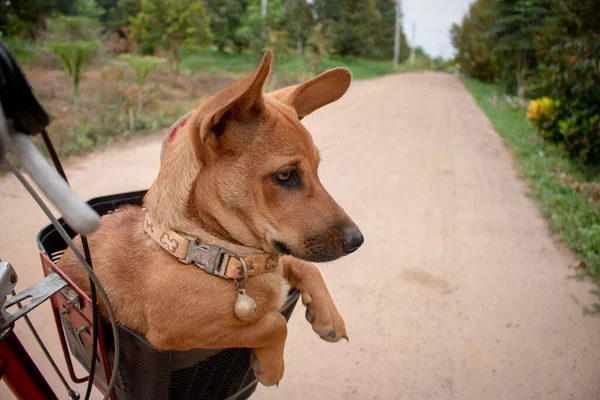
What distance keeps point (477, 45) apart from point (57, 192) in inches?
1285

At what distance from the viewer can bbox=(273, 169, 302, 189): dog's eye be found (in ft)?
5.60

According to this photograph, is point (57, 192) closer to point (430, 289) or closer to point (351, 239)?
point (351, 239)

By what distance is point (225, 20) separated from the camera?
25.6 meters

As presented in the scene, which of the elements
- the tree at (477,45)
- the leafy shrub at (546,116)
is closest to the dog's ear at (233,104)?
the leafy shrub at (546,116)

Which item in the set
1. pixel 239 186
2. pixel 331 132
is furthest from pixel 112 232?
pixel 331 132

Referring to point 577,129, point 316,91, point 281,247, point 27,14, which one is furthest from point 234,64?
point 281,247

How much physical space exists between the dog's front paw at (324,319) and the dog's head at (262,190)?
43 centimetres

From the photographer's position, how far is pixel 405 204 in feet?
18.7

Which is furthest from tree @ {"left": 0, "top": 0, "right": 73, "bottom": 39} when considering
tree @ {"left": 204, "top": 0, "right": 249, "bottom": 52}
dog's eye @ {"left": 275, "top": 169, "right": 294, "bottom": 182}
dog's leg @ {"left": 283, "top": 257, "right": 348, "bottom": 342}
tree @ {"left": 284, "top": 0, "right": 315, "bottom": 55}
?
dog's eye @ {"left": 275, "top": 169, "right": 294, "bottom": 182}

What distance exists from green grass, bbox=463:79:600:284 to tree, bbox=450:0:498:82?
717 inches

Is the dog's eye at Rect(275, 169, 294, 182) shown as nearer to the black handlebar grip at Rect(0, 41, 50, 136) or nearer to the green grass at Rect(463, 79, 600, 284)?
the black handlebar grip at Rect(0, 41, 50, 136)

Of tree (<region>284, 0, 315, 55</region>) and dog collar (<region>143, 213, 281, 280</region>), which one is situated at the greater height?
dog collar (<region>143, 213, 281, 280</region>)

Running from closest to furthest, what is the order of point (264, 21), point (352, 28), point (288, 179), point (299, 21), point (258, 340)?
point (258, 340) < point (288, 179) < point (264, 21) < point (299, 21) < point (352, 28)

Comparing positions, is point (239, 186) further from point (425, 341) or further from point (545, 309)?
point (545, 309)
